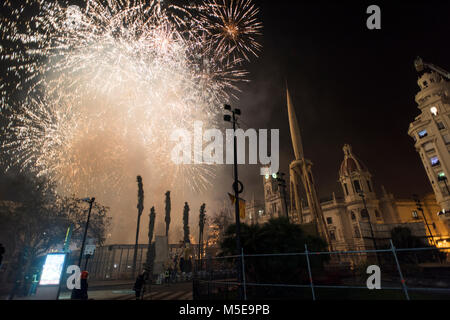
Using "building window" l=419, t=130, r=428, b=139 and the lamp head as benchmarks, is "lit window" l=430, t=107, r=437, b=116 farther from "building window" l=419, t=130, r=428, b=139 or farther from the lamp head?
the lamp head

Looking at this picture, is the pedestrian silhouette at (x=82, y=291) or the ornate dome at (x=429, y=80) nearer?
the pedestrian silhouette at (x=82, y=291)

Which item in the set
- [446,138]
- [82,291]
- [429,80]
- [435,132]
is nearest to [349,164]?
[435,132]

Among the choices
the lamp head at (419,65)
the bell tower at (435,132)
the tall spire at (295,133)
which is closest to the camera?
the bell tower at (435,132)

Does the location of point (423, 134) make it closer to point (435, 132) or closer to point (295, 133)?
point (435, 132)

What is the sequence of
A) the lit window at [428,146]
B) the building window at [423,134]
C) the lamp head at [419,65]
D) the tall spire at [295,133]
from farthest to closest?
1. the lamp head at [419,65]
2. the tall spire at [295,133]
3. the building window at [423,134]
4. the lit window at [428,146]

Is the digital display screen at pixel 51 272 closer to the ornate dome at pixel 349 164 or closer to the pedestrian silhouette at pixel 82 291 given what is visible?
the pedestrian silhouette at pixel 82 291

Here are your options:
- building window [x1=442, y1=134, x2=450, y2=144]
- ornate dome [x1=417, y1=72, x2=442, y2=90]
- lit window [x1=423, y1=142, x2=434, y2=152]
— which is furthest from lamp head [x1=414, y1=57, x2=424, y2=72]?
building window [x1=442, y1=134, x2=450, y2=144]

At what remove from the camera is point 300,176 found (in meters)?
47.4

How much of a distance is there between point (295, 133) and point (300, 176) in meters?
10.1

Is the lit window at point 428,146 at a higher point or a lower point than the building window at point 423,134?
lower

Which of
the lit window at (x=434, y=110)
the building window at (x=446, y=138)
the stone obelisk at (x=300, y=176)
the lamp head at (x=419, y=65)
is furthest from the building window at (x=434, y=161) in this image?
the lamp head at (x=419, y=65)

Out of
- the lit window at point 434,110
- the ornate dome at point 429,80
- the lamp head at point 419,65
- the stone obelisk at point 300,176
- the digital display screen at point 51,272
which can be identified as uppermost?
the lamp head at point 419,65

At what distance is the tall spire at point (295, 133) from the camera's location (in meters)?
48.5
